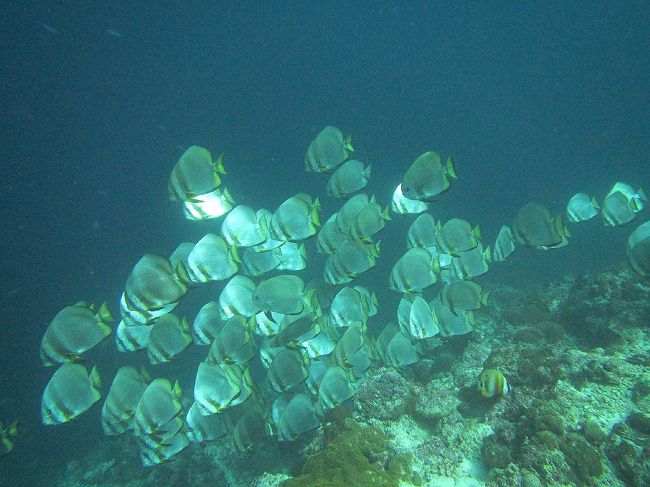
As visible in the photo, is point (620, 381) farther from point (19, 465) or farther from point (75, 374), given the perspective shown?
point (19, 465)

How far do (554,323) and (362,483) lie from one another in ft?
16.7

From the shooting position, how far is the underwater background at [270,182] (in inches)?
202

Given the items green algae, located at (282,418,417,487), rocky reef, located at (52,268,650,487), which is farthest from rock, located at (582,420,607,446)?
green algae, located at (282,418,417,487)

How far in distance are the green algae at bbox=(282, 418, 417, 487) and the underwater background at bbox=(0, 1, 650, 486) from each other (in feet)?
0.59

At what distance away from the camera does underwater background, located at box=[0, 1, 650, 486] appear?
512 cm

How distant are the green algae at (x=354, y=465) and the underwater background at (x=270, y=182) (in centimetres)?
18

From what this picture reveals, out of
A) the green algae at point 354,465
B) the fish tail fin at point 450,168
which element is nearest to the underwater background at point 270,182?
the green algae at point 354,465

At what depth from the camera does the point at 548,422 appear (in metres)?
3.98

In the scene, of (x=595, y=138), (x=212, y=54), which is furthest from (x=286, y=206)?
(x=595, y=138)

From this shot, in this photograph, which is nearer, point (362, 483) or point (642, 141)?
point (362, 483)

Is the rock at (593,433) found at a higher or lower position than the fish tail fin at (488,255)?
lower

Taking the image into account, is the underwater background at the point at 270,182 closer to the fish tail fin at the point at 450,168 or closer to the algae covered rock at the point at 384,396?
the algae covered rock at the point at 384,396

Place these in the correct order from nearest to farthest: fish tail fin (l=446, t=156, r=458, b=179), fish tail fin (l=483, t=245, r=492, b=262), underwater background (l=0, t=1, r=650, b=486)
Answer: fish tail fin (l=446, t=156, r=458, b=179) → underwater background (l=0, t=1, r=650, b=486) → fish tail fin (l=483, t=245, r=492, b=262)

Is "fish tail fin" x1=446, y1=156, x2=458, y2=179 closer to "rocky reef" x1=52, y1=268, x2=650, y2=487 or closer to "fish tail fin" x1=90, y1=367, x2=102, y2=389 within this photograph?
"rocky reef" x1=52, y1=268, x2=650, y2=487
